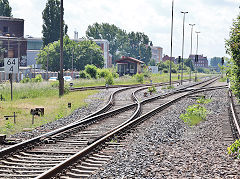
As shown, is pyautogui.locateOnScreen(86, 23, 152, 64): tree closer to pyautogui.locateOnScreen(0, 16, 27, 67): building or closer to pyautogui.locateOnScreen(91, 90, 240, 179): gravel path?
pyautogui.locateOnScreen(0, 16, 27, 67): building

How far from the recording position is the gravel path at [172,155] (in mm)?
7633

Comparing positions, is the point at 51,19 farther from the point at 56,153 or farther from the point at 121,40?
the point at 56,153

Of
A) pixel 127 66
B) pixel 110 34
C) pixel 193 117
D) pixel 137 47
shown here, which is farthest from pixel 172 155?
pixel 137 47

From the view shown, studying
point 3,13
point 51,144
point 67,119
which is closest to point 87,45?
point 3,13

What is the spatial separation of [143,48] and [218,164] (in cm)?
15306

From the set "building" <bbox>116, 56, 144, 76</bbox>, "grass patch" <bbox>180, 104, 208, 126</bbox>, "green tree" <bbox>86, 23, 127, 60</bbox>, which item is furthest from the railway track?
"green tree" <bbox>86, 23, 127, 60</bbox>

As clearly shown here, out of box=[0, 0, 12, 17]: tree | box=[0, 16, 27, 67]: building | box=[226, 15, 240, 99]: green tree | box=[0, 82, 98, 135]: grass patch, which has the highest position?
box=[0, 0, 12, 17]: tree

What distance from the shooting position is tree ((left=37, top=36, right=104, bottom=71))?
76.7 meters

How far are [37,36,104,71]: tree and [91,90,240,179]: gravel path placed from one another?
209 ft

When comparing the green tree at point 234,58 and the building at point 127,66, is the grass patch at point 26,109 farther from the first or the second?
the building at point 127,66

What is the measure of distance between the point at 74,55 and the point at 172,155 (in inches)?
2844

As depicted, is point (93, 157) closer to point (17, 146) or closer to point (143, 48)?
point (17, 146)

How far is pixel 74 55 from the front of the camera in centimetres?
8031

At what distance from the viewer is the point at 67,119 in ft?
53.7
